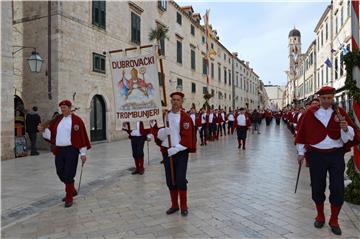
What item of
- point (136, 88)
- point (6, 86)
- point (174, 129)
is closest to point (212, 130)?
point (6, 86)

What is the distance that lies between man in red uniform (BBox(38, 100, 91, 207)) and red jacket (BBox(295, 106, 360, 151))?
3583 millimetres

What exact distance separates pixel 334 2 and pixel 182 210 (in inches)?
1146

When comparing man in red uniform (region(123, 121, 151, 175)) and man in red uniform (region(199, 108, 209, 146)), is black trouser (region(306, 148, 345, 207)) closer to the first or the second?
man in red uniform (region(123, 121, 151, 175))

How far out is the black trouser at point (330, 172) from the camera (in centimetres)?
405

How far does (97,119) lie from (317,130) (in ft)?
45.4

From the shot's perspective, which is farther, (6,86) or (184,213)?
(6,86)

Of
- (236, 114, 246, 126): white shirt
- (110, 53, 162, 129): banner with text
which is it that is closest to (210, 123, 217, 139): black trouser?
(236, 114, 246, 126): white shirt

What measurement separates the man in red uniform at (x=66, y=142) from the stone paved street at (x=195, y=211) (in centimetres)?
49

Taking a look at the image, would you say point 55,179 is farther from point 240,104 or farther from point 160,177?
point 240,104

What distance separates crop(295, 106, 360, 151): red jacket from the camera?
4.07m

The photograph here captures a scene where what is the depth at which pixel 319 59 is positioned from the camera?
119 ft

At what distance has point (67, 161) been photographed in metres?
5.31

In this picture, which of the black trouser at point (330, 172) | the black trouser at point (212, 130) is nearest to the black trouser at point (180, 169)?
the black trouser at point (330, 172)

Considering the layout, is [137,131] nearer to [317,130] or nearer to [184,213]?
[184,213]
